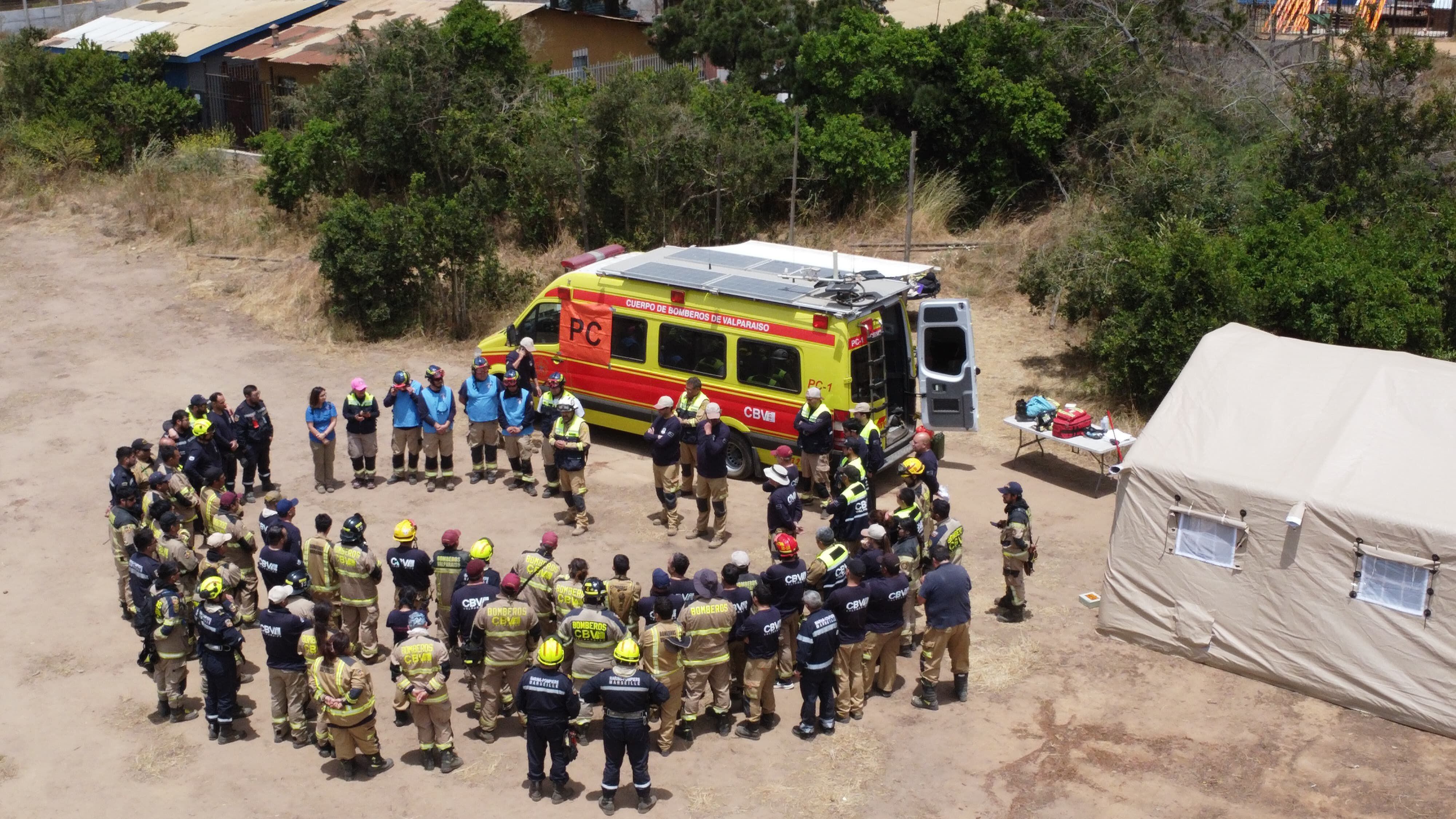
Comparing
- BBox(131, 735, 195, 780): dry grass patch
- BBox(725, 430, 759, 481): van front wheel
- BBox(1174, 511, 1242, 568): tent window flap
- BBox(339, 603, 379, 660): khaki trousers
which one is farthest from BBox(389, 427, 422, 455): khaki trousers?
BBox(1174, 511, 1242, 568): tent window flap

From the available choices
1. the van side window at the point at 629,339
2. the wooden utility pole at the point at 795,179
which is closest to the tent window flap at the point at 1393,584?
the van side window at the point at 629,339

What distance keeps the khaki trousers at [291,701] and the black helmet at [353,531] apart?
130 cm

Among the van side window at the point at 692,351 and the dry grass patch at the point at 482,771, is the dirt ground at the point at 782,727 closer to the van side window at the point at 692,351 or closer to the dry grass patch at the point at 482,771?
the dry grass patch at the point at 482,771

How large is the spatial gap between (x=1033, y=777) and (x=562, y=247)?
50.8ft

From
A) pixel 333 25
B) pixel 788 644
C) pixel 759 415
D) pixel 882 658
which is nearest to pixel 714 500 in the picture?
pixel 759 415

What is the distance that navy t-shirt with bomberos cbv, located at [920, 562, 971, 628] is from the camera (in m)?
9.84

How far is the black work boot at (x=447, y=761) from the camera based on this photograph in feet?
30.3

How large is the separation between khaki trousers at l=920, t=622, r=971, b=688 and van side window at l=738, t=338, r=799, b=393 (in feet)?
14.1

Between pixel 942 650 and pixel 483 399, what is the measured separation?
655 cm

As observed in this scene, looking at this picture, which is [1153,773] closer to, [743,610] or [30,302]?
[743,610]

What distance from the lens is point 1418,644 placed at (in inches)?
382

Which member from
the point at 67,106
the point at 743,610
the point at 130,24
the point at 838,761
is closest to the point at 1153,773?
the point at 838,761

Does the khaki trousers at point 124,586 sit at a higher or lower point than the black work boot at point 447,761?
higher

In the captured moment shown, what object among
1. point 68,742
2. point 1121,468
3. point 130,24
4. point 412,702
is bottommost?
point 68,742
